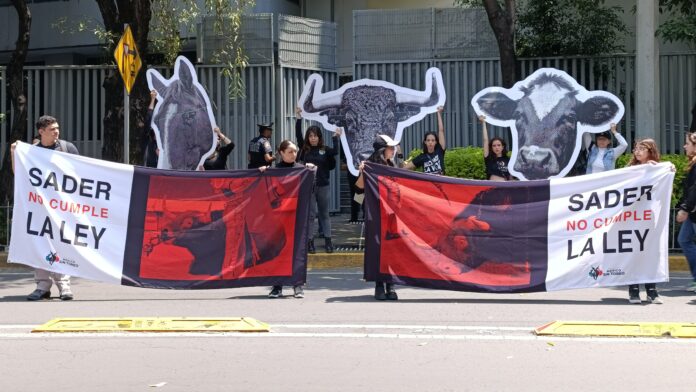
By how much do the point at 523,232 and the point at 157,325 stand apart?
401cm

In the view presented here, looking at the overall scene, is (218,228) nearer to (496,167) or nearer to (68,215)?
(68,215)

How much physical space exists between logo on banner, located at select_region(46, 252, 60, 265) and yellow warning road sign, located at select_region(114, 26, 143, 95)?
3.56 m

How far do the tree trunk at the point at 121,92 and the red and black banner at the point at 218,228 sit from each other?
19.2 feet

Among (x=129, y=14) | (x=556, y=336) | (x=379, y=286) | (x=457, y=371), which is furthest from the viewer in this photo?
(x=129, y=14)

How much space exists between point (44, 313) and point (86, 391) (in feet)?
11.0

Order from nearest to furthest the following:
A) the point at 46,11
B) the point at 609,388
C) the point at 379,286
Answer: the point at 609,388, the point at 379,286, the point at 46,11

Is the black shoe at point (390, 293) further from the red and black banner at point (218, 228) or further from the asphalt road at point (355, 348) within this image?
the red and black banner at point (218, 228)

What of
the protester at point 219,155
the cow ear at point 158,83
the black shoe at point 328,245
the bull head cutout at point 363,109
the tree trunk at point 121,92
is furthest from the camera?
the tree trunk at point 121,92

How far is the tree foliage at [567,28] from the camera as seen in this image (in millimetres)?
19172

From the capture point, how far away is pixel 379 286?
10922mm


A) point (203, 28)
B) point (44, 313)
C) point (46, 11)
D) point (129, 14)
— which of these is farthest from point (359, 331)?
point (46, 11)

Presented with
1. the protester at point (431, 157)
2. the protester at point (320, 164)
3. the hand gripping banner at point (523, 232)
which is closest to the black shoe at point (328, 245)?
the protester at point (320, 164)

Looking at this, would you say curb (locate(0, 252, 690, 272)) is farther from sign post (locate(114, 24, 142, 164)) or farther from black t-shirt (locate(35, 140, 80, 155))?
black t-shirt (locate(35, 140, 80, 155))

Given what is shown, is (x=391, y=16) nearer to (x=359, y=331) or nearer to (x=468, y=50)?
(x=468, y=50)
